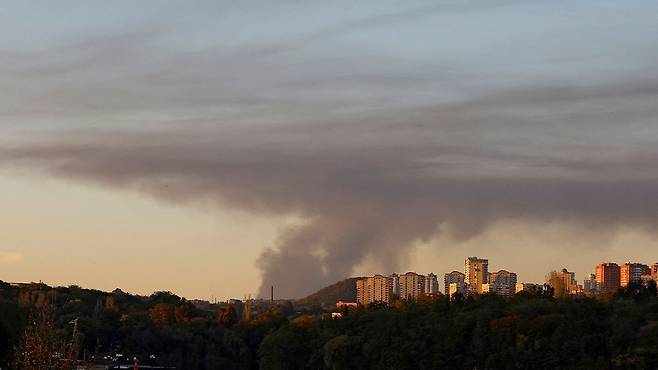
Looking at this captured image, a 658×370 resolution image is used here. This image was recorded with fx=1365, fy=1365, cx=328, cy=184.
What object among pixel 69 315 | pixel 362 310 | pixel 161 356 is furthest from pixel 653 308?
pixel 69 315

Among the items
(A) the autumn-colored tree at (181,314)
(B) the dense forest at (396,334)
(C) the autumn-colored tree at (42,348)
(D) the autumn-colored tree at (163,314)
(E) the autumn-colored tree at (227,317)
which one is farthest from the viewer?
(A) the autumn-colored tree at (181,314)

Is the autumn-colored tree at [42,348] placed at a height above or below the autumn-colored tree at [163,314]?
below

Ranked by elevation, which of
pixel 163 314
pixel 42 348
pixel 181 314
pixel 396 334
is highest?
pixel 181 314

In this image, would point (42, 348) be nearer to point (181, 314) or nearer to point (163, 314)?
point (163, 314)

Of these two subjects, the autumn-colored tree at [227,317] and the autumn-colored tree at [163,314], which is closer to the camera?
the autumn-colored tree at [227,317]

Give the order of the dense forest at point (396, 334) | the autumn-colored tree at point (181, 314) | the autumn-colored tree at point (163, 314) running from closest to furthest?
the dense forest at point (396, 334) → the autumn-colored tree at point (163, 314) → the autumn-colored tree at point (181, 314)

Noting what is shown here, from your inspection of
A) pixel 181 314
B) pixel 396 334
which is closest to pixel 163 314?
pixel 181 314

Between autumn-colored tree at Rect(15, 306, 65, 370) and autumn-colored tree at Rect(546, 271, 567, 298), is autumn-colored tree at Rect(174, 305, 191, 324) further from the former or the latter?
autumn-colored tree at Rect(15, 306, 65, 370)

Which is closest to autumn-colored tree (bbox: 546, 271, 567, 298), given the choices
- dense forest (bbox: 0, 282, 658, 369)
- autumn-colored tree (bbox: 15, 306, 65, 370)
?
dense forest (bbox: 0, 282, 658, 369)

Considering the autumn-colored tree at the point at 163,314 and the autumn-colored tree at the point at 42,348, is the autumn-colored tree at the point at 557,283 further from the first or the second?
the autumn-colored tree at the point at 42,348

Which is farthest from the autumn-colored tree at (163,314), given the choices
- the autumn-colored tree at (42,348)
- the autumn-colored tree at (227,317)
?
the autumn-colored tree at (42,348)
